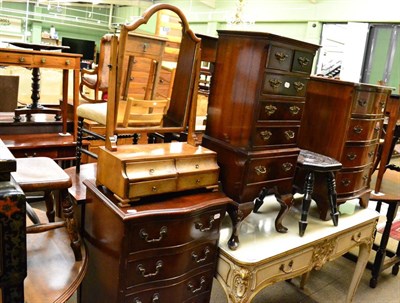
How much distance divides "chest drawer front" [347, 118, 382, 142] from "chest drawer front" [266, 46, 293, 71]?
0.77m

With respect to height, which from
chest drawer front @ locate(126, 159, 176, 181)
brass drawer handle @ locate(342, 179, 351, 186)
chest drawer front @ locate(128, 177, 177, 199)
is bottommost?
brass drawer handle @ locate(342, 179, 351, 186)

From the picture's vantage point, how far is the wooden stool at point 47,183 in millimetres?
1507

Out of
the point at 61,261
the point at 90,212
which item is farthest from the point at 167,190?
the point at 61,261

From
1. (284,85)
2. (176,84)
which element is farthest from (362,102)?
(176,84)

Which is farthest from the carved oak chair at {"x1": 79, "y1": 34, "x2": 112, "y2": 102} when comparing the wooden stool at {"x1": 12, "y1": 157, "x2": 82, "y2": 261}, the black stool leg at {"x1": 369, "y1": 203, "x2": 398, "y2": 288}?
the black stool leg at {"x1": 369, "y1": 203, "x2": 398, "y2": 288}

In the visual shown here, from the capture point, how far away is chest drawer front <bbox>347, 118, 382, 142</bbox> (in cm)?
241

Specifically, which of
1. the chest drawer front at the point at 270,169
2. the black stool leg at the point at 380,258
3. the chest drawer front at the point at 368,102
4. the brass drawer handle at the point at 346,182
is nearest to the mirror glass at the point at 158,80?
the chest drawer front at the point at 270,169

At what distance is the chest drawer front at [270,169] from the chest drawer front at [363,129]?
0.58m

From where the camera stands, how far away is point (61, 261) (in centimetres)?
177

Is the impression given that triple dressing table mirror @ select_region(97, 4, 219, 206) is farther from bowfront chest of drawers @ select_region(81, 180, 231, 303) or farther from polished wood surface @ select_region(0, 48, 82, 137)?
polished wood surface @ select_region(0, 48, 82, 137)

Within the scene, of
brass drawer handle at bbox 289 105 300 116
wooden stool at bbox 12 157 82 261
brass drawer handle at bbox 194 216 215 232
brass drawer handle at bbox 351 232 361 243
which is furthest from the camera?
brass drawer handle at bbox 351 232 361 243

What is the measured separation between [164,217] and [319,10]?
8.72m

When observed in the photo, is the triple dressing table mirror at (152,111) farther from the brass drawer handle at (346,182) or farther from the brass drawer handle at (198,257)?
the brass drawer handle at (346,182)

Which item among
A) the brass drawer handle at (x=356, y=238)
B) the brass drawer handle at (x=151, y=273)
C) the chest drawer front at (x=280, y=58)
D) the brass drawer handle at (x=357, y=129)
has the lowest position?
the brass drawer handle at (x=356, y=238)
